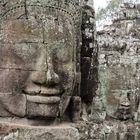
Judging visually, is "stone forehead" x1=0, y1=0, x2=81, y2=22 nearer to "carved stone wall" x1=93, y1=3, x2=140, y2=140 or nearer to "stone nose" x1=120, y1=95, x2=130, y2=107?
"carved stone wall" x1=93, y1=3, x2=140, y2=140

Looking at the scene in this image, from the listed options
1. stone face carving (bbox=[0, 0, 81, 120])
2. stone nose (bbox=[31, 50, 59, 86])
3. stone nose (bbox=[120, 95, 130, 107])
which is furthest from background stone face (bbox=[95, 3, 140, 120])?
stone nose (bbox=[31, 50, 59, 86])

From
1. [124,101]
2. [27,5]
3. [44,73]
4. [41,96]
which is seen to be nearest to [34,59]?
[44,73]

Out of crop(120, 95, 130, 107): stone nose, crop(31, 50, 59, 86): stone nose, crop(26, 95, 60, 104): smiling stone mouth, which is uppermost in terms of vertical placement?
crop(31, 50, 59, 86): stone nose

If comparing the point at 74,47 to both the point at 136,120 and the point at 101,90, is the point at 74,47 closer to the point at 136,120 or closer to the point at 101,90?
the point at 101,90

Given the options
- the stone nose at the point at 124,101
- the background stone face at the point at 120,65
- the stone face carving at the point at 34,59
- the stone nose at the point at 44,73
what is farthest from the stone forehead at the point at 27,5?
the stone nose at the point at 124,101

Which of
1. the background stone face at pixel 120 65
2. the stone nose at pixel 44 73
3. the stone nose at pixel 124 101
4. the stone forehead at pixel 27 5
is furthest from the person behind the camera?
the stone nose at pixel 124 101

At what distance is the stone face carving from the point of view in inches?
142

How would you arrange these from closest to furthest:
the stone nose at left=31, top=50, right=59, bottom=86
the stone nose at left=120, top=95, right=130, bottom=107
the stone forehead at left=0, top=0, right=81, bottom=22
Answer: the stone nose at left=31, top=50, right=59, bottom=86, the stone forehead at left=0, top=0, right=81, bottom=22, the stone nose at left=120, top=95, right=130, bottom=107

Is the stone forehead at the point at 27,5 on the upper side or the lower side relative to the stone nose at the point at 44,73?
upper

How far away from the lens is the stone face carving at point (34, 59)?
3.61m

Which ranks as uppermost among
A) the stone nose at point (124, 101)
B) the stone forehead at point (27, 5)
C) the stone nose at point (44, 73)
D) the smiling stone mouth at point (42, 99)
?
the stone forehead at point (27, 5)

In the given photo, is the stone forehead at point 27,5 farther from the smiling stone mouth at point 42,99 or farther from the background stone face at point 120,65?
the background stone face at point 120,65

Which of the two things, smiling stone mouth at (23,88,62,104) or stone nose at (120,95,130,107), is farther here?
stone nose at (120,95,130,107)

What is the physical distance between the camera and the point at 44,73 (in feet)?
11.8
